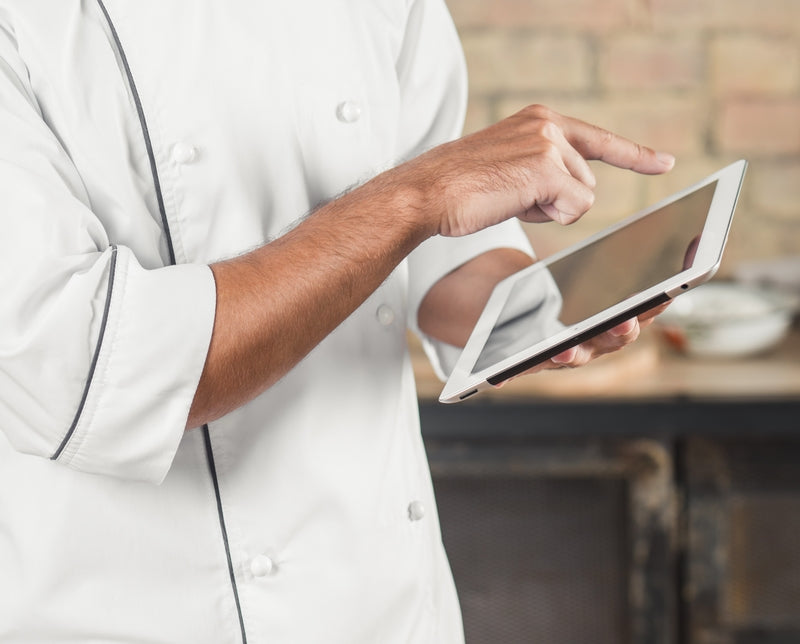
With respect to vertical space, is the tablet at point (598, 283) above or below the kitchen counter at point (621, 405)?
above

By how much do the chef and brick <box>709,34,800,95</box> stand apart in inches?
46.5

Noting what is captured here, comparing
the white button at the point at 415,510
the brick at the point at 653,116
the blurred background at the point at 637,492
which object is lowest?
the blurred background at the point at 637,492

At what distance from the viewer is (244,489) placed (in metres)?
0.75

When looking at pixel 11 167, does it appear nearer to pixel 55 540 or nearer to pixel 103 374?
pixel 103 374

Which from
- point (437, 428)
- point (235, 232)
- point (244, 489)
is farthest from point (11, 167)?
point (437, 428)

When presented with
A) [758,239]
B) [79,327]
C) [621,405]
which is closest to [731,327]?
[621,405]

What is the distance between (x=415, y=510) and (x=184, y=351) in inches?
12.6

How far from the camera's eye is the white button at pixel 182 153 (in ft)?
2.28

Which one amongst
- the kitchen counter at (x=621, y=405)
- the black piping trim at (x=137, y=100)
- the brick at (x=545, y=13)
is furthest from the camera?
the brick at (x=545, y=13)

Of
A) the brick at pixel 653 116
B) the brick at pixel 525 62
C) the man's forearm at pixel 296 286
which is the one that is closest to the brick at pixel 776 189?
the brick at pixel 653 116

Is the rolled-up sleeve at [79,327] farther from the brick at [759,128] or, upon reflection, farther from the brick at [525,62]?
the brick at [759,128]

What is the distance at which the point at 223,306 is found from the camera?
2.02ft

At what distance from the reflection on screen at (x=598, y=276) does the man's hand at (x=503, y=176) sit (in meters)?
0.10

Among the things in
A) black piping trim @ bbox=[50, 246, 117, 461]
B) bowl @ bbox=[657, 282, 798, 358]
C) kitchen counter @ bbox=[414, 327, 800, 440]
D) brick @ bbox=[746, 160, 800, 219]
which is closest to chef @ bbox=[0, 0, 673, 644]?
black piping trim @ bbox=[50, 246, 117, 461]
